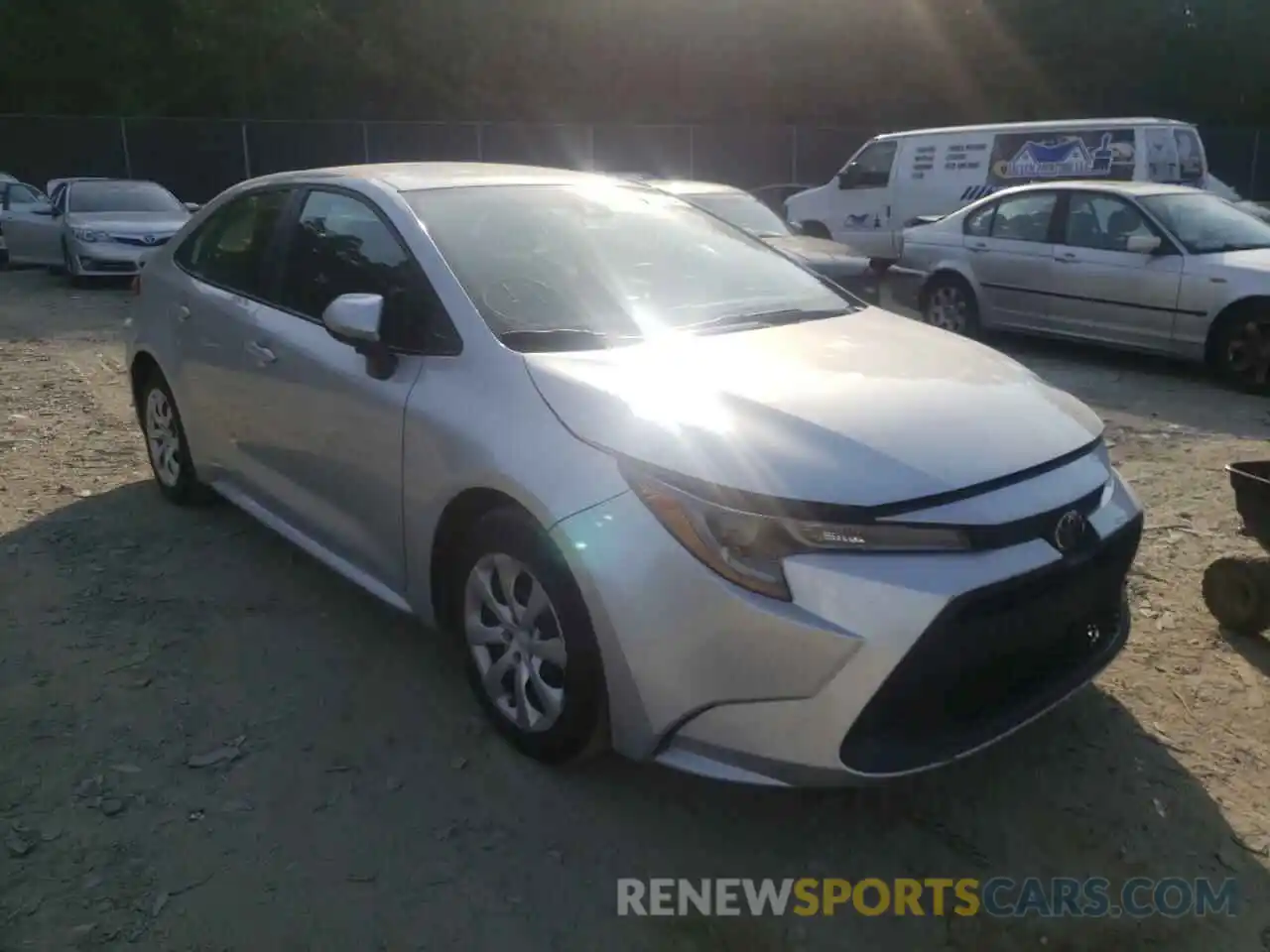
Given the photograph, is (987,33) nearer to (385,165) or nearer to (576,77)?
(576,77)

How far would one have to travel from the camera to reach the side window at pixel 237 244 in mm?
4449

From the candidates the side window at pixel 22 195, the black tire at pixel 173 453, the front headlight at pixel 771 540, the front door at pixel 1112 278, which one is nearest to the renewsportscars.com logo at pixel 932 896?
the front headlight at pixel 771 540

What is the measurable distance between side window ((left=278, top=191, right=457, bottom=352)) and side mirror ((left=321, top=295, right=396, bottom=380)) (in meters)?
0.06

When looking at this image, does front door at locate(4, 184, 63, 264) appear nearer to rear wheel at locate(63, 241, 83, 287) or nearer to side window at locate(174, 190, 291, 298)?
rear wheel at locate(63, 241, 83, 287)

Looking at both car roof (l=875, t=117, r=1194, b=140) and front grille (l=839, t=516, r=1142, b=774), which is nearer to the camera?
front grille (l=839, t=516, r=1142, b=774)

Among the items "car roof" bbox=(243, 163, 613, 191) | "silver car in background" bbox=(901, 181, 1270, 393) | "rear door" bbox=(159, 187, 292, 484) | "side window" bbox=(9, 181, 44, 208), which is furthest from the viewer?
"side window" bbox=(9, 181, 44, 208)

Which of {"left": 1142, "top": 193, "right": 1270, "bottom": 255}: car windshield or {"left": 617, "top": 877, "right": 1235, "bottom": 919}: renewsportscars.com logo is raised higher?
{"left": 1142, "top": 193, "right": 1270, "bottom": 255}: car windshield

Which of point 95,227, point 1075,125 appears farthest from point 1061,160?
point 95,227

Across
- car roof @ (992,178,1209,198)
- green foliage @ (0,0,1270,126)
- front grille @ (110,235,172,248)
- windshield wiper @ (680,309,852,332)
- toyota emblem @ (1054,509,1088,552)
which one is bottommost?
front grille @ (110,235,172,248)

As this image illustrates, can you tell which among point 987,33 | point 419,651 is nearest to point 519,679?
point 419,651

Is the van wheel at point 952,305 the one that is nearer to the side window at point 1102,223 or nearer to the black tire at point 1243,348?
the side window at point 1102,223

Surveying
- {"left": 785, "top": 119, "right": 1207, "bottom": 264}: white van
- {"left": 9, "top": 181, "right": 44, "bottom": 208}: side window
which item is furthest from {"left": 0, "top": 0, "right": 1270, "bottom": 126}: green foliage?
{"left": 785, "top": 119, "right": 1207, "bottom": 264}: white van

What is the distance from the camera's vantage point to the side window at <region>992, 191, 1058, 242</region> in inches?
367

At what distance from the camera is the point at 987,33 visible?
110 feet
